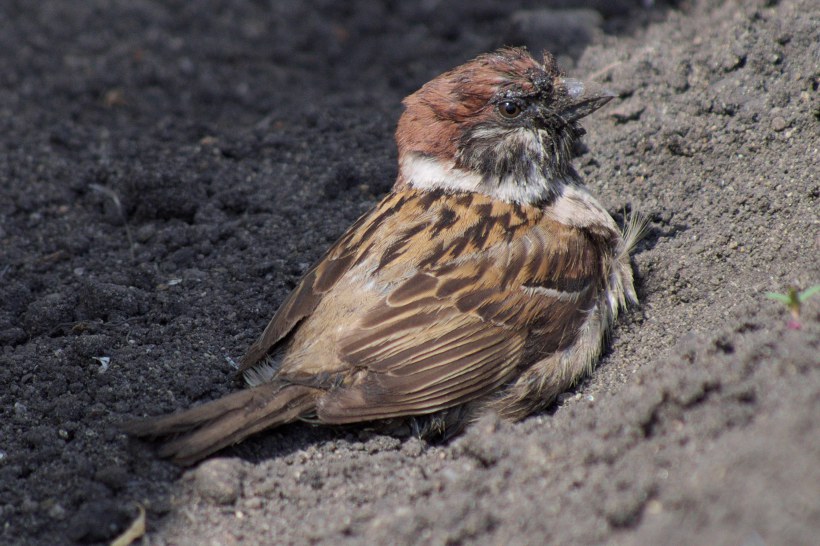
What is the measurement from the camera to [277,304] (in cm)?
496

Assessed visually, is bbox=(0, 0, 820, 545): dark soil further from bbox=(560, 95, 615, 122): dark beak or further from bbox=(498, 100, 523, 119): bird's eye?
bbox=(498, 100, 523, 119): bird's eye

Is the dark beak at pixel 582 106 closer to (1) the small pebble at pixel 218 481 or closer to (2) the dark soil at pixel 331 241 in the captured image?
(2) the dark soil at pixel 331 241

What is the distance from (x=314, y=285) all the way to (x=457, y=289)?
2.28 ft

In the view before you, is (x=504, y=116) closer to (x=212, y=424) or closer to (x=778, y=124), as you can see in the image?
(x=778, y=124)

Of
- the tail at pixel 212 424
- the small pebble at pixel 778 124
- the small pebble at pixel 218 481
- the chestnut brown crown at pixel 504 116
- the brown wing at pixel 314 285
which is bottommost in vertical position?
the small pebble at pixel 218 481

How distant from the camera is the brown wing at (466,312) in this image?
13.3ft

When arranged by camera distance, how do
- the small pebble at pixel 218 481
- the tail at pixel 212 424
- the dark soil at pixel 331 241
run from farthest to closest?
the tail at pixel 212 424
the small pebble at pixel 218 481
the dark soil at pixel 331 241

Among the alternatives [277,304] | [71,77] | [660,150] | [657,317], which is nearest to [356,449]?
[277,304]

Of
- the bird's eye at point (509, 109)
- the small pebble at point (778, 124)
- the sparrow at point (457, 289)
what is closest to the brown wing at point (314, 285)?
the sparrow at point (457, 289)

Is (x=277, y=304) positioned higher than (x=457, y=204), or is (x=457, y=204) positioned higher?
(x=457, y=204)

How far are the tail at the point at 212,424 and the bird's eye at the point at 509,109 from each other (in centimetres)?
180

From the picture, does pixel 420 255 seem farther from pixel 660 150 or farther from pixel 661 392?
pixel 660 150

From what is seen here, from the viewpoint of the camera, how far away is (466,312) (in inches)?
166

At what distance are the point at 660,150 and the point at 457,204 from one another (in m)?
1.33
